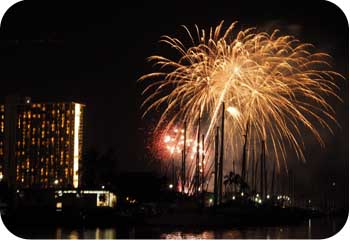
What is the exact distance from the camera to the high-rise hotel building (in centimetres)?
12744

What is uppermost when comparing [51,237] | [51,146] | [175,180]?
[51,146]

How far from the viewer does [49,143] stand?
5197 inches

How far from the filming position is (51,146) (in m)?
131

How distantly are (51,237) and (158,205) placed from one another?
30256 mm

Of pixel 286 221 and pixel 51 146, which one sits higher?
pixel 51 146

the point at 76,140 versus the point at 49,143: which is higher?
the point at 76,140

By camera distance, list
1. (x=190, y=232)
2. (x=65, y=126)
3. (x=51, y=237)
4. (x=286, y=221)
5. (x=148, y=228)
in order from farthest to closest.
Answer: (x=65, y=126) < (x=286, y=221) < (x=148, y=228) < (x=190, y=232) < (x=51, y=237)

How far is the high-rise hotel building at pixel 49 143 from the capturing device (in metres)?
127

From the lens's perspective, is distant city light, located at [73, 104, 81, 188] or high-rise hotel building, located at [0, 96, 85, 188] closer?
high-rise hotel building, located at [0, 96, 85, 188]

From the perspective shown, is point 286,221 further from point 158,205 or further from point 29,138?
point 29,138

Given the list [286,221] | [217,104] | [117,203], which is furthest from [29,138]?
[217,104]

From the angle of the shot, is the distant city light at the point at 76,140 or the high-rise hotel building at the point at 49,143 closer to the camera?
the high-rise hotel building at the point at 49,143

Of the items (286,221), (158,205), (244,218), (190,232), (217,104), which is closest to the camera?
(190,232)

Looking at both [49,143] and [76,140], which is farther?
[49,143]
